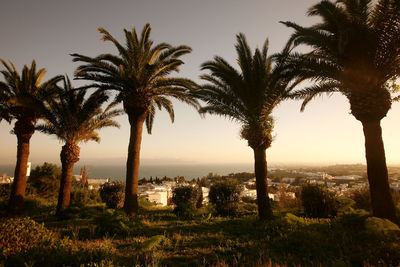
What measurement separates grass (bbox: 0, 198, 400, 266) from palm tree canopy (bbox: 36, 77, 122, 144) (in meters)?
6.42

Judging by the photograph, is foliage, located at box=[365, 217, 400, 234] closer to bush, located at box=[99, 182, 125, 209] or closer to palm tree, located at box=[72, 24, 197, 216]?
palm tree, located at box=[72, 24, 197, 216]

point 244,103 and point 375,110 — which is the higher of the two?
point 244,103

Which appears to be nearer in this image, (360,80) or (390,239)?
(390,239)

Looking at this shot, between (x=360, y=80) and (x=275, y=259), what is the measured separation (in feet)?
24.4

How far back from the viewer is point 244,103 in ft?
32.6

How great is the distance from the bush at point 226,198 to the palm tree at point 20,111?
1140 centimetres

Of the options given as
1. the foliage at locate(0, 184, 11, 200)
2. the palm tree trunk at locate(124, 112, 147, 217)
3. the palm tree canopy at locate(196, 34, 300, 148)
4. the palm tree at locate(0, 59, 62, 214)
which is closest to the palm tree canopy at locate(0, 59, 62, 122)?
the palm tree at locate(0, 59, 62, 214)

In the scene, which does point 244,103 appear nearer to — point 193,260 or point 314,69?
point 314,69

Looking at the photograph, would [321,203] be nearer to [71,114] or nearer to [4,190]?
[71,114]

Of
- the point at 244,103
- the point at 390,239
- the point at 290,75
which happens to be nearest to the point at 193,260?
the point at 390,239

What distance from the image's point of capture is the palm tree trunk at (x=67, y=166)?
462 inches

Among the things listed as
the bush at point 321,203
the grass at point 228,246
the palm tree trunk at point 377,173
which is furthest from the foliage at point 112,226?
the palm tree trunk at point 377,173

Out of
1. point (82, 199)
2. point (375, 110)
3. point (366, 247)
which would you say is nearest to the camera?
point (366, 247)

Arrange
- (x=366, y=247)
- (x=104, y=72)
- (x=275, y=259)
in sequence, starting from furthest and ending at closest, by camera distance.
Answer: (x=104, y=72), (x=366, y=247), (x=275, y=259)
